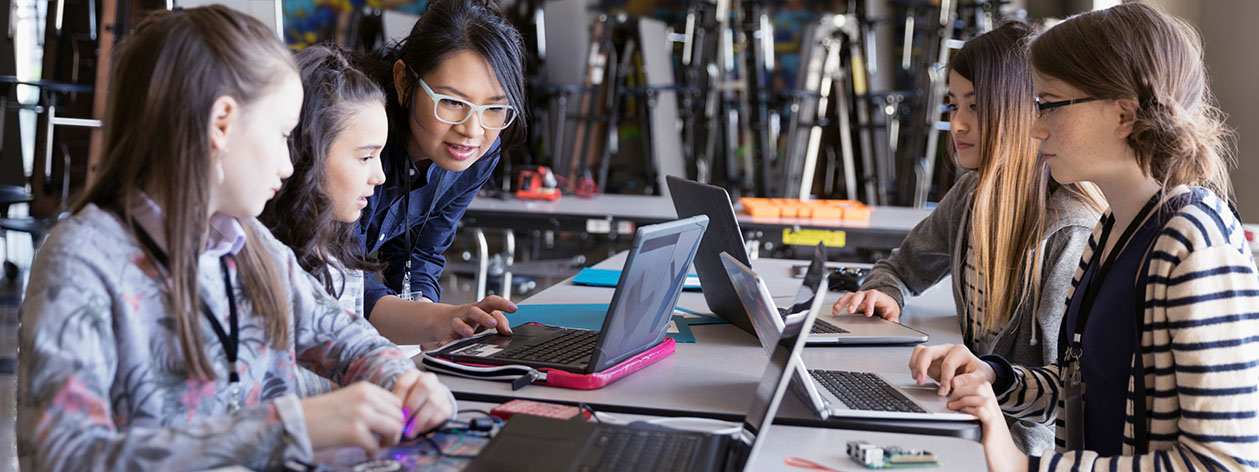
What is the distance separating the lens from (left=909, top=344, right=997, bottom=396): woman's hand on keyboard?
1352 mm

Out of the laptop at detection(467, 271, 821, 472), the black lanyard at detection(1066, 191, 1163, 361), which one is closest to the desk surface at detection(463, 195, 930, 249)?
the black lanyard at detection(1066, 191, 1163, 361)

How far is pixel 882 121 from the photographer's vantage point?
23.0 ft

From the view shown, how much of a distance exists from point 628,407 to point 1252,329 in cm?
72

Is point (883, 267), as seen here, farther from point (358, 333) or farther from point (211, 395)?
point (211, 395)

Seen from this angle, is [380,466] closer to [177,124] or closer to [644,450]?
[644,450]

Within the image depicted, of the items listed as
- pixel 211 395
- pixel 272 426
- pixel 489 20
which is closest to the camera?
pixel 272 426

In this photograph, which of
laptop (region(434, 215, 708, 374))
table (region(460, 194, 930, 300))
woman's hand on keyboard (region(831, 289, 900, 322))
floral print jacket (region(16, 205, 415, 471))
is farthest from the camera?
table (region(460, 194, 930, 300))

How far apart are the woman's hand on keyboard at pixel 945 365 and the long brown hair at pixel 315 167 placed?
846mm

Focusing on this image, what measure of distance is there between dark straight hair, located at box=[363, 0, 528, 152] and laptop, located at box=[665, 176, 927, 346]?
1.18 feet

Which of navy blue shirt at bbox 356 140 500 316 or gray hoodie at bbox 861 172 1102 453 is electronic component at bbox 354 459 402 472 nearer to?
navy blue shirt at bbox 356 140 500 316

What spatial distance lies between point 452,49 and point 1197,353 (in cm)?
125

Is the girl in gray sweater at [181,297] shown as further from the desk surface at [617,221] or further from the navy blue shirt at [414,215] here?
the desk surface at [617,221]

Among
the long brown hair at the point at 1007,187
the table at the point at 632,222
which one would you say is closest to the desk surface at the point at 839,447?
the long brown hair at the point at 1007,187

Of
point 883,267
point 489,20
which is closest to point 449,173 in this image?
point 489,20
